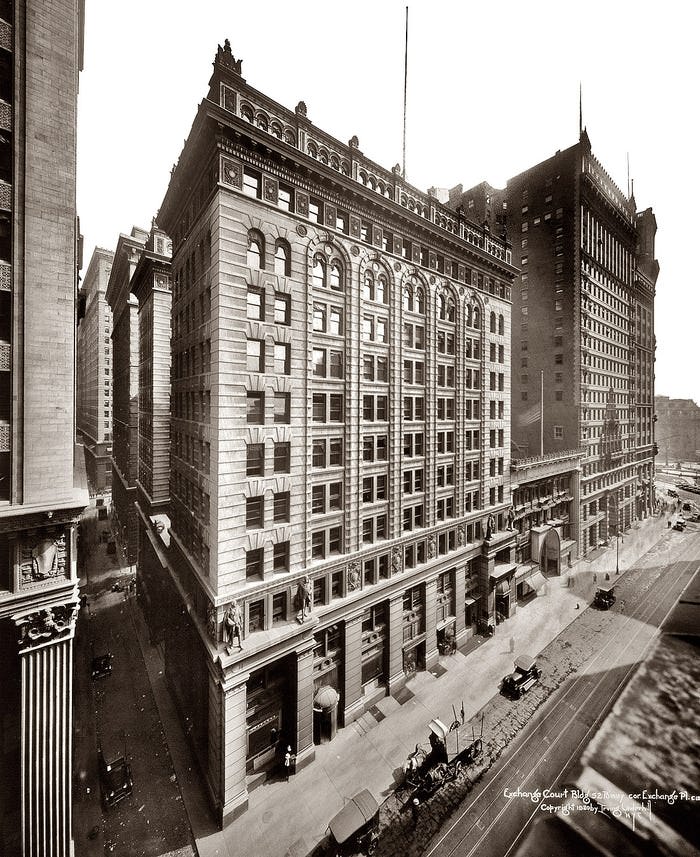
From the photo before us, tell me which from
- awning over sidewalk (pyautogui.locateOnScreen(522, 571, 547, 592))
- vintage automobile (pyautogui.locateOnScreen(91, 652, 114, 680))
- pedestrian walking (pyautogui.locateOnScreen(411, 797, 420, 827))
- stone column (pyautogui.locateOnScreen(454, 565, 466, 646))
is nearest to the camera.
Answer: pedestrian walking (pyautogui.locateOnScreen(411, 797, 420, 827))

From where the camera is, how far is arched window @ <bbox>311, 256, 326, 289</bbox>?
23188 millimetres

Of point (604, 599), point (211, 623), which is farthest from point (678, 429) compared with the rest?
point (211, 623)

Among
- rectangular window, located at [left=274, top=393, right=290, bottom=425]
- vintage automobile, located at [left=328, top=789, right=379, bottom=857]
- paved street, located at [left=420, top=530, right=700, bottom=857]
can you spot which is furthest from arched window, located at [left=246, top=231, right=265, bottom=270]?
paved street, located at [left=420, top=530, right=700, bottom=857]

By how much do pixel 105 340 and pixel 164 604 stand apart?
69935mm

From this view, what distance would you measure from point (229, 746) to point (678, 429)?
17159 centimetres

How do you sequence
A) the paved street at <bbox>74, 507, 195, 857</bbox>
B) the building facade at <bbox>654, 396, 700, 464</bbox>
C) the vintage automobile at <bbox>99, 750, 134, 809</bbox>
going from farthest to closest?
the building facade at <bbox>654, 396, 700, 464</bbox> < the vintage automobile at <bbox>99, 750, 134, 809</bbox> < the paved street at <bbox>74, 507, 195, 857</bbox>

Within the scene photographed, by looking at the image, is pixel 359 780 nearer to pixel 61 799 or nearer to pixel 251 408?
pixel 61 799

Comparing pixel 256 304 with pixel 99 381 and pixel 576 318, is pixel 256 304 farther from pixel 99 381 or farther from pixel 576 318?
pixel 99 381

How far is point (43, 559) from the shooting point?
1350 centimetres

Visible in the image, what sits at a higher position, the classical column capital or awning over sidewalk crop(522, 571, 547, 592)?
the classical column capital

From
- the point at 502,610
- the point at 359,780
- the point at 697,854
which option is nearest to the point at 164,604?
the point at 359,780

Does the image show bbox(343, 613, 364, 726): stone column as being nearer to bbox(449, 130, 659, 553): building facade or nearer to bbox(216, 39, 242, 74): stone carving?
bbox(216, 39, 242, 74): stone carving

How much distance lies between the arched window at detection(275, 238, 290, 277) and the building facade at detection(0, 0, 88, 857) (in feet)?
31.5

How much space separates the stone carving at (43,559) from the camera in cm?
1322
